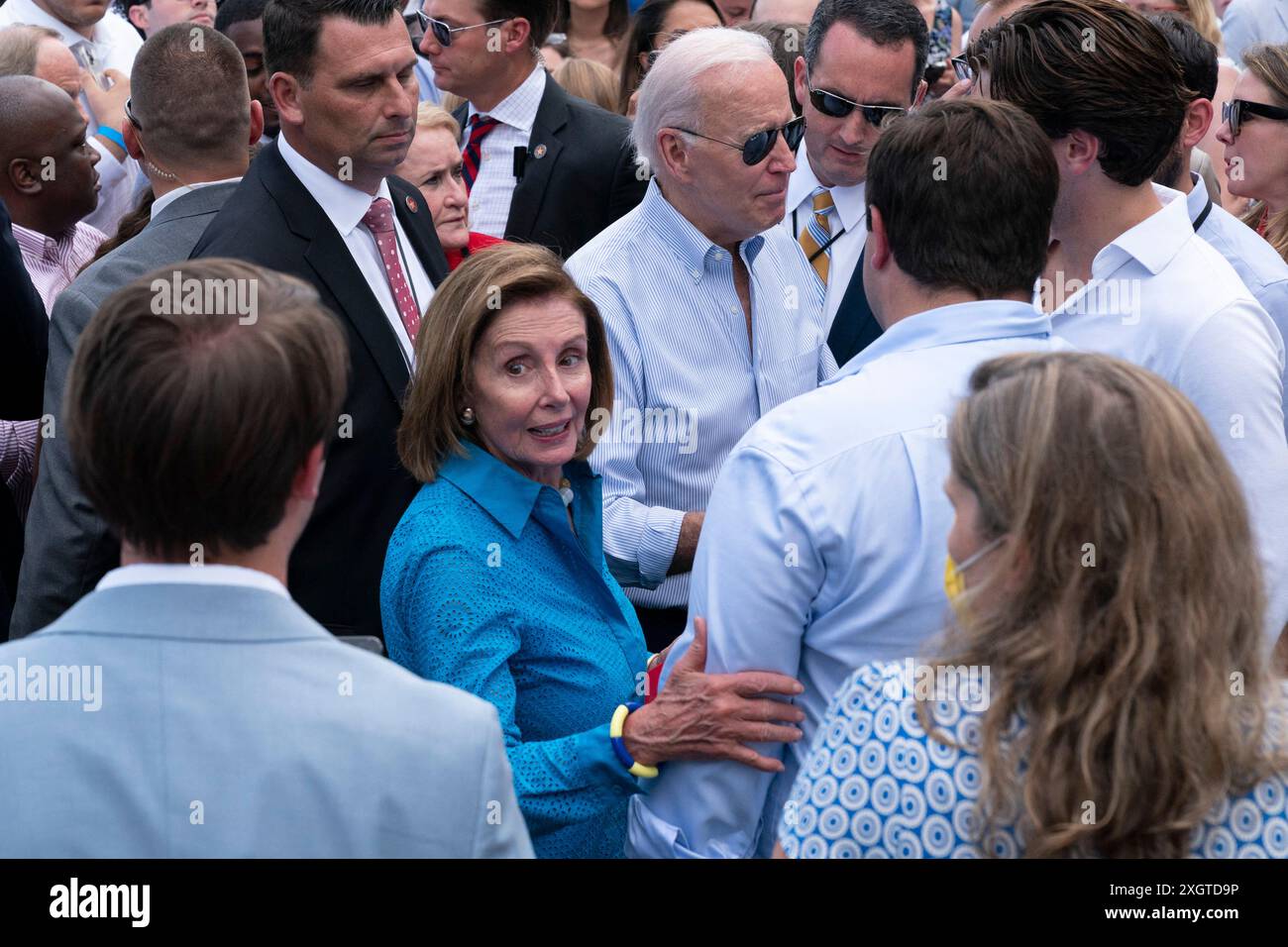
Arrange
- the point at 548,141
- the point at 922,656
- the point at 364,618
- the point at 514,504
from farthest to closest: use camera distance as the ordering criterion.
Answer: the point at 548,141 → the point at 364,618 → the point at 514,504 → the point at 922,656

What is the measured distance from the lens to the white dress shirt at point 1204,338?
A: 2695 mm

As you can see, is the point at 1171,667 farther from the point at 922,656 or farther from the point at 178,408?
the point at 178,408

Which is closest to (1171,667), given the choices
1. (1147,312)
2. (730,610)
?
→ (730,610)

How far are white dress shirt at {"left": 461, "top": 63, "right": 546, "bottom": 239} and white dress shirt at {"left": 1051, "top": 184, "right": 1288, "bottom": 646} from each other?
2.76m

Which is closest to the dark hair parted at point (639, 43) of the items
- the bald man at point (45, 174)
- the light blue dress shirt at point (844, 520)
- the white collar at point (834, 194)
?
the white collar at point (834, 194)

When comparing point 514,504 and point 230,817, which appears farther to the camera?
point 514,504

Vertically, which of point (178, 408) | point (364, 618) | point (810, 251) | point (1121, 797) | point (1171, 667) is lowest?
point (364, 618)

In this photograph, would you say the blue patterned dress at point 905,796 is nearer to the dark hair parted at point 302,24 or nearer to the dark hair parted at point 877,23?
the dark hair parted at point 302,24

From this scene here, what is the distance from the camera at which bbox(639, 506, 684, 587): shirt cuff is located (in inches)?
129

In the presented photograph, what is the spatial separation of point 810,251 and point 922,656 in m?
2.88

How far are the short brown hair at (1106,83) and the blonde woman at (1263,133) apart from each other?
1489mm

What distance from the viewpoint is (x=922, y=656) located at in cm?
176

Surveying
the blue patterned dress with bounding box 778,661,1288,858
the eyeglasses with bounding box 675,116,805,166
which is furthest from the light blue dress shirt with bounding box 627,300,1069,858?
the eyeglasses with bounding box 675,116,805,166

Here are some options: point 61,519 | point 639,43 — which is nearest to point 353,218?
point 61,519
